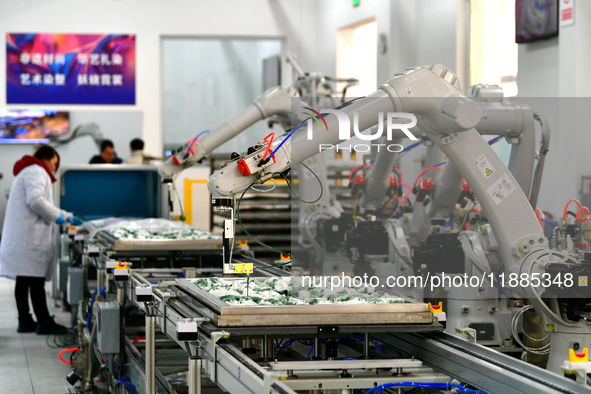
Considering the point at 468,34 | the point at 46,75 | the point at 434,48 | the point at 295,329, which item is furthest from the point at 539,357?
the point at 46,75

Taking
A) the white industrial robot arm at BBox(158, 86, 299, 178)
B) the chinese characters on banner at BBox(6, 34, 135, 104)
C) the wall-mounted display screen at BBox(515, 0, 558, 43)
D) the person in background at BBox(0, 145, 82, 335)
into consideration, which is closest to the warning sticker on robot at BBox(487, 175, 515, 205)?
the white industrial robot arm at BBox(158, 86, 299, 178)

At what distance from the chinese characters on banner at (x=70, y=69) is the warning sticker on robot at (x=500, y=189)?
7.96 m

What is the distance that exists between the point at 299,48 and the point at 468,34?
414 cm

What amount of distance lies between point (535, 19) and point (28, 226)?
4.40m

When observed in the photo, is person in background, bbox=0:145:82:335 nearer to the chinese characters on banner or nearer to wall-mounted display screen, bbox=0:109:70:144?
wall-mounted display screen, bbox=0:109:70:144

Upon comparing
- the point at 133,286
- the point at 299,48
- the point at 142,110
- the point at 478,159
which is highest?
the point at 299,48

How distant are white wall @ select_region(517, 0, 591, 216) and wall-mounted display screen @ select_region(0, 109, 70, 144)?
677cm

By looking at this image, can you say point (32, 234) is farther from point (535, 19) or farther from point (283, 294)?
point (535, 19)

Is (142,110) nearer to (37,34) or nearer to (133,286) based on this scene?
(37,34)

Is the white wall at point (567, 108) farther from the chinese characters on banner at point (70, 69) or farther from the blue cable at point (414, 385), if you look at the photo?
the chinese characters on banner at point (70, 69)

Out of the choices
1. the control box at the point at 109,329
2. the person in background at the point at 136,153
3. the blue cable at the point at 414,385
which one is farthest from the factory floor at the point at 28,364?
the blue cable at the point at 414,385

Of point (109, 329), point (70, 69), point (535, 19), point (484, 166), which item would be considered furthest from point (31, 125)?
point (484, 166)

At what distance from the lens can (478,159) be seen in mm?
2811

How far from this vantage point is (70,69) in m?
9.91
